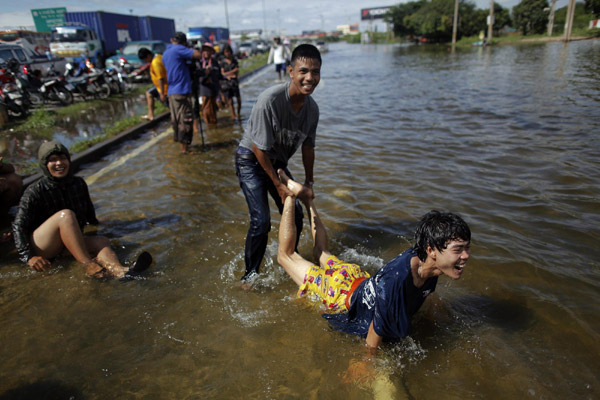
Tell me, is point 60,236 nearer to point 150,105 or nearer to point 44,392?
point 44,392

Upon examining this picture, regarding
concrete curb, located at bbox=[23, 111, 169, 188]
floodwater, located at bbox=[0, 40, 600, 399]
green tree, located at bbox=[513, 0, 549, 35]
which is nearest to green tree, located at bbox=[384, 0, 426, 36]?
green tree, located at bbox=[513, 0, 549, 35]

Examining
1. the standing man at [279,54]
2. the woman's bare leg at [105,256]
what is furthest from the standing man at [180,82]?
the standing man at [279,54]

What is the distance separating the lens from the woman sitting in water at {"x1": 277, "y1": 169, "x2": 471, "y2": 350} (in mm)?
2037

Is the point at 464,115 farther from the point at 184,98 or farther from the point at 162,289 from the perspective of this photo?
the point at 162,289

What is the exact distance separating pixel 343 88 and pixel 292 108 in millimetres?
14046

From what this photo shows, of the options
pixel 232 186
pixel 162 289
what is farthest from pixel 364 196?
pixel 162 289

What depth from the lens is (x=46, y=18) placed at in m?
26.8

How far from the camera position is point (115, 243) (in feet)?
13.6

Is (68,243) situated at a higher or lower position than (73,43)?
lower

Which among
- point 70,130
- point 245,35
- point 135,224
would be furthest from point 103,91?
point 245,35

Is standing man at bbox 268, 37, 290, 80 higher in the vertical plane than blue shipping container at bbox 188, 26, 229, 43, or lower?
lower

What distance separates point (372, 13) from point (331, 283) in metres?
155

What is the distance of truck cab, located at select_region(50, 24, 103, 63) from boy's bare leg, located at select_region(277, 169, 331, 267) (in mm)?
18307

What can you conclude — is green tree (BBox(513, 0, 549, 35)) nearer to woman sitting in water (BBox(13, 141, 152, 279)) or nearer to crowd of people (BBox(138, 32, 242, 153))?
crowd of people (BBox(138, 32, 242, 153))
